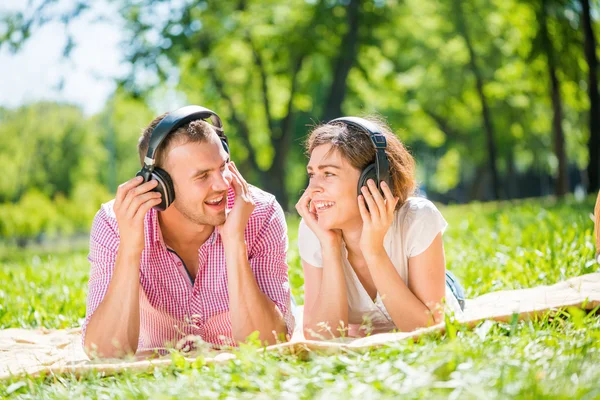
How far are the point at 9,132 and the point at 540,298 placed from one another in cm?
3270

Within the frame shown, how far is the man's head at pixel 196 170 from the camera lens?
12.1 feet

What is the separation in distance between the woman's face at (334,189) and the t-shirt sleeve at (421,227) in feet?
1.09

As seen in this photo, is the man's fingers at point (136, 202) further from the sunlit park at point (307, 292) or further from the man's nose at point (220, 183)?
the man's nose at point (220, 183)

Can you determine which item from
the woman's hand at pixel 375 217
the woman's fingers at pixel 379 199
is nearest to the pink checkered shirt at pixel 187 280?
the woman's hand at pixel 375 217

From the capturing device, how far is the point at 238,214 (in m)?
3.73

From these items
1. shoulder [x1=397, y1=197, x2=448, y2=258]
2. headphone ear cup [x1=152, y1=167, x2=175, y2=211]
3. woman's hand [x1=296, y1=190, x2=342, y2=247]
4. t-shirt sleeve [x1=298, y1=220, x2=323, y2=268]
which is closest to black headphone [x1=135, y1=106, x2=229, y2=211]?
headphone ear cup [x1=152, y1=167, x2=175, y2=211]

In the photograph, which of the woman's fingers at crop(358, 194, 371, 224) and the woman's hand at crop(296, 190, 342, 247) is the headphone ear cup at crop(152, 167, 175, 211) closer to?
the woman's hand at crop(296, 190, 342, 247)

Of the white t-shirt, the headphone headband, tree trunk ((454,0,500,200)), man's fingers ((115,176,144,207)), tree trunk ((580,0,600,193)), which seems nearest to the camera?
man's fingers ((115,176,144,207))

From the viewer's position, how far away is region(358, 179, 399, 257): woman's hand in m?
3.71

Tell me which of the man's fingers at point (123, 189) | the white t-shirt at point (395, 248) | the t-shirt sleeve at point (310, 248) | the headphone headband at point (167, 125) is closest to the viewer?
the man's fingers at point (123, 189)

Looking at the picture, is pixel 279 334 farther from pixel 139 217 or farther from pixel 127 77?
pixel 127 77

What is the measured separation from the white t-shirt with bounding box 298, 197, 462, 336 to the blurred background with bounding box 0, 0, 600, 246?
17.0ft

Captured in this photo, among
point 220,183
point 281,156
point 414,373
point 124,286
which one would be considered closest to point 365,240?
point 220,183

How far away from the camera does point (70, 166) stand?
1512 inches
